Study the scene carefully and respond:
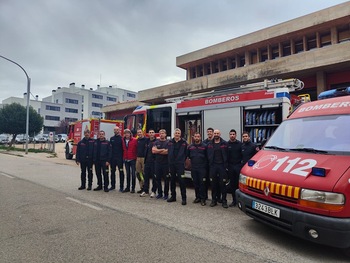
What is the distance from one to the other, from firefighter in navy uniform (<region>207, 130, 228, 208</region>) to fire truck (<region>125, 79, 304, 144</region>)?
1.08 meters

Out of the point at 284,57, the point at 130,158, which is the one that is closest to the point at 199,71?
the point at 284,57

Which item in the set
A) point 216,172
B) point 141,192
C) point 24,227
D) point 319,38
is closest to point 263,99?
point 216,172

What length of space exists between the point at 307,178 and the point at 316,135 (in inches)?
43.2

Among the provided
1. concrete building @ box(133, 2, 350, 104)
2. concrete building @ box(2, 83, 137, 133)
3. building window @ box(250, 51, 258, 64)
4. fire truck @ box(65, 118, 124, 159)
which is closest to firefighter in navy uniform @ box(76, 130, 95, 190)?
fire truck @ box(65, 118, 124, 159)

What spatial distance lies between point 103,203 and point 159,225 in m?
2.09

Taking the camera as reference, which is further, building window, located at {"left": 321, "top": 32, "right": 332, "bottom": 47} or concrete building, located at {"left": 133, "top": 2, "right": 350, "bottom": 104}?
building window, located at {"left": 321, "top": 32, "right": 332, "bottom": 47}

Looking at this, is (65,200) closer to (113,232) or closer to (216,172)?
(113,232)

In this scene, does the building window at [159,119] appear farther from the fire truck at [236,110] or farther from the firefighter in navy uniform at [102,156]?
the firefighter in navy uniform at [102,156]

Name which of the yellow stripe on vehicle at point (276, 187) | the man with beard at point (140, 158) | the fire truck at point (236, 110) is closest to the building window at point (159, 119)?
the fire truck at point (236, 110)

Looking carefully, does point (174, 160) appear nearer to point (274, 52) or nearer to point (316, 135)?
point (316, 135)

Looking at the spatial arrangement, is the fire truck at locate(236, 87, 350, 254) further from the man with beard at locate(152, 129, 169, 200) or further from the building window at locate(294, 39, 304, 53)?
the building window at locate(294, 39, 304, 53)

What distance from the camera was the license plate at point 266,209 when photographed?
369 cm

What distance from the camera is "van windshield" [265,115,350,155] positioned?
152 inches

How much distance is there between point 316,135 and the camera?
425cm
